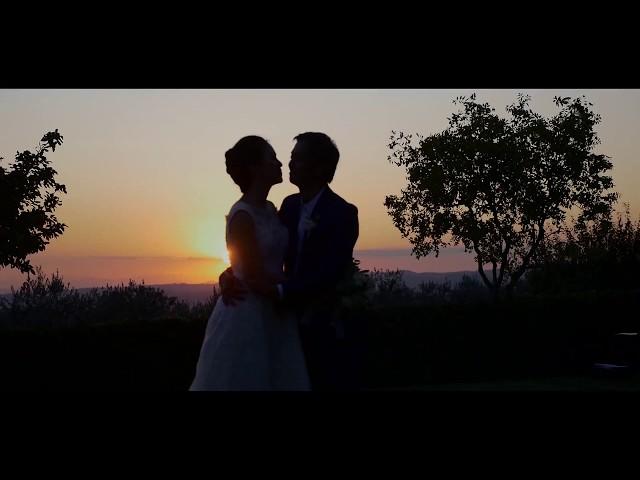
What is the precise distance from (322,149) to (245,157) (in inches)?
15.6

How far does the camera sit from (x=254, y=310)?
→ 4871 millimetres

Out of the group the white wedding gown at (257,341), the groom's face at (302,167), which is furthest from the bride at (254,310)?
the groom's face at (302,167)

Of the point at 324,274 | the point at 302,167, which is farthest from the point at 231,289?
the point at 302,167

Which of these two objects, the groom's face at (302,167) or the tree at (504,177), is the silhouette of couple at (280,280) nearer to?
the groom's face at (302,167)

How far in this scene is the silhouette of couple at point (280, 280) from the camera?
483cm

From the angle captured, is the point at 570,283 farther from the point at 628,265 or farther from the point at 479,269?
the point at 479,269

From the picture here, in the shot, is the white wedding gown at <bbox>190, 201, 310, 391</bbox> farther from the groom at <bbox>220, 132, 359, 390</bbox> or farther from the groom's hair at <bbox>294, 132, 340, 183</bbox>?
the groom's hair at <bbox>294, 132, 340, 183</bbox>

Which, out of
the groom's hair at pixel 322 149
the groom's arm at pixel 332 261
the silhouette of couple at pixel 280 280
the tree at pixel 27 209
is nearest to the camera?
the groom's arm at pixel 332 261

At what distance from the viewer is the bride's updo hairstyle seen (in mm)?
4902

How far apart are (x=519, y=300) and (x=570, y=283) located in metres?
6.98

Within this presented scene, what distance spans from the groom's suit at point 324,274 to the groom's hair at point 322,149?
0.13 m

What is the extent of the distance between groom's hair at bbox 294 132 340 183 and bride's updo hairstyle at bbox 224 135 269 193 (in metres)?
0.22

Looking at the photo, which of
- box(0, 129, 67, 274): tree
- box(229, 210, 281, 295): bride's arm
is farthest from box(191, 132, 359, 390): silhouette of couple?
box(0, 129, 67, 274): tree

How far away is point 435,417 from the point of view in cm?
421
